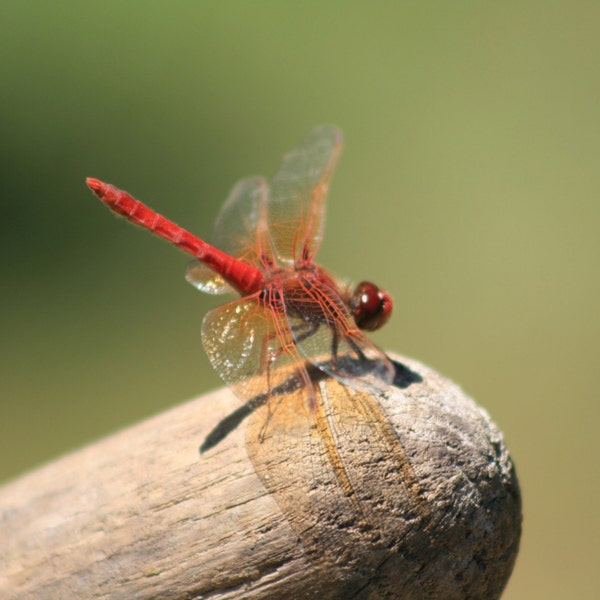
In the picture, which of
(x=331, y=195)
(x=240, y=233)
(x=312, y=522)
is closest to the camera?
(x=312, y=522)

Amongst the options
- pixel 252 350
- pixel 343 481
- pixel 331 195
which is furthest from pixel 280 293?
pixel 331 195

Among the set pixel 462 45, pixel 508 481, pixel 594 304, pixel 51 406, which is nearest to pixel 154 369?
pixel 51 406

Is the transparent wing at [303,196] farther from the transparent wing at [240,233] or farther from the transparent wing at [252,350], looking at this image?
the transparent wing at [252,350]

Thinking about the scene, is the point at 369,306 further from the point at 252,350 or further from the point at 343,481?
the point at 343,481

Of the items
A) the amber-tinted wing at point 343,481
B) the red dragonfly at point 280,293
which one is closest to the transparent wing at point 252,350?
the red dragonfly at point 280,293

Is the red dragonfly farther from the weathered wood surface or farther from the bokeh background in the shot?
the bokeh background
